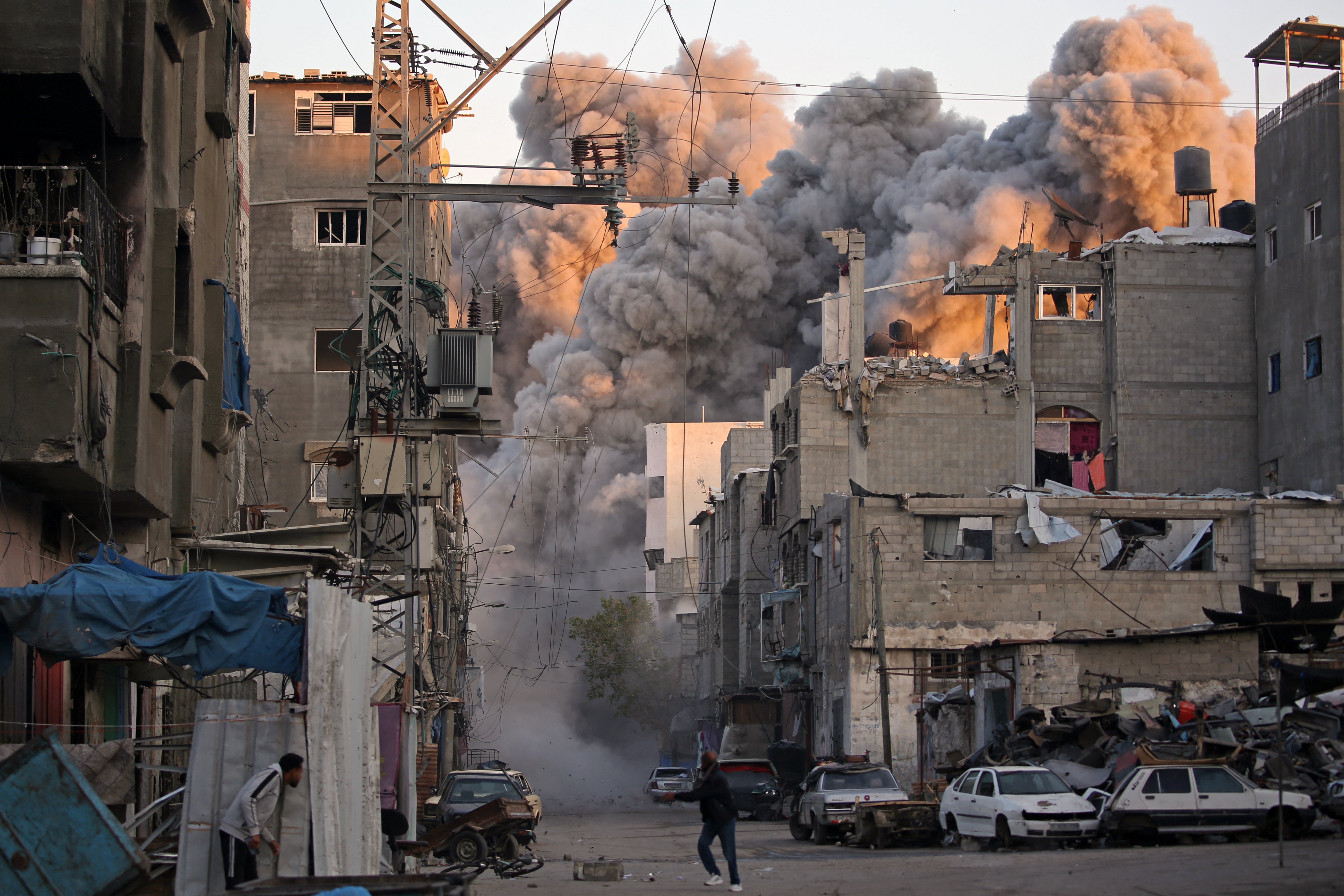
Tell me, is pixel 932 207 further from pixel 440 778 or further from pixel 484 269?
pixel 440 778

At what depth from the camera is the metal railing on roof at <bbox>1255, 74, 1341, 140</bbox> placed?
36844mm

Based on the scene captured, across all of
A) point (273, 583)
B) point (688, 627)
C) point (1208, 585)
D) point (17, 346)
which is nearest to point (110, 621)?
point (17, 346)

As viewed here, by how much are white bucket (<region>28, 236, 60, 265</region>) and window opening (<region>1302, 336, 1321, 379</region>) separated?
33.4 meters

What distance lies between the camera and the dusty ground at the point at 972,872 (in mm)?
12875

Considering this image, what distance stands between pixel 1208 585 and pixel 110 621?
28.9 m

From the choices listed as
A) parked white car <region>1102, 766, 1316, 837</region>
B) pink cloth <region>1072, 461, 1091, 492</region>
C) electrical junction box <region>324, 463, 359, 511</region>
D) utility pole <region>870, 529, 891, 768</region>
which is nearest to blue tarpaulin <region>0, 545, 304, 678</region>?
electrical junction box <region>324, 463, 359, 511</region>

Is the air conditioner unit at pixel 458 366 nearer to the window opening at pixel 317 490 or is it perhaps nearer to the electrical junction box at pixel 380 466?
the electrical junction box at pixel 380 466

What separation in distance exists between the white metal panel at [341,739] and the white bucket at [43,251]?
390 centimetres

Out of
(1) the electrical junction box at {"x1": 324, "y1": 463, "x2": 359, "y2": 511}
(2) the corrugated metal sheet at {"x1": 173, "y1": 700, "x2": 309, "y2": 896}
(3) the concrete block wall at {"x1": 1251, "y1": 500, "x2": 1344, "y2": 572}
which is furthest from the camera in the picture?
(3) the concrete block wall at {"x1": 1251, "y1": 500, "x2": 1344, "y2": 572}

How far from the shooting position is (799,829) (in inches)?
977

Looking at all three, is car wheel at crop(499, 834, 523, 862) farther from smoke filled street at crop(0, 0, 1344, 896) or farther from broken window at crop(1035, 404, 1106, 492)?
broken window at crop(1035, 404, 1106, 492)

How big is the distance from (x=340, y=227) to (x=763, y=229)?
1750 inches

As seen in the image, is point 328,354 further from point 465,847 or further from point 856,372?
point 465,847

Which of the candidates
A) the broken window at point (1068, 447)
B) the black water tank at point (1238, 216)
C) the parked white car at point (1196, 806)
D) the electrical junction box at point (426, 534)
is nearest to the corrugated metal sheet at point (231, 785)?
the parked white car at point (1196, 806)
